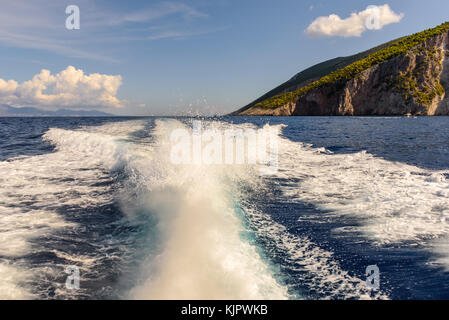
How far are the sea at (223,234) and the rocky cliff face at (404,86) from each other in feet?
306

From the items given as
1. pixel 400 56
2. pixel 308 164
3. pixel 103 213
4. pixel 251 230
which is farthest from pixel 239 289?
pixel 400 56

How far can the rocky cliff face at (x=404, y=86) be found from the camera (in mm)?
81125

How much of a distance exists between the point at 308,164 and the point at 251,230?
7811 millimetres

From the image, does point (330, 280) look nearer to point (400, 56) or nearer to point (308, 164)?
point (308, 164)

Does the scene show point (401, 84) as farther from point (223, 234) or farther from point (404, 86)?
point (223, 234)

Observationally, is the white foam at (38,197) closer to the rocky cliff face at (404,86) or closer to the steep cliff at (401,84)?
the rocky cliff face at (404,86)

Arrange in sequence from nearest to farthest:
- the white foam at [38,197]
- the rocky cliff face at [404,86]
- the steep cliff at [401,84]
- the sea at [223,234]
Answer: the sea at [223,234]
the white foam at [38,197]
the rocky cliff face at [404,86]
the steep cliff at [401,84]

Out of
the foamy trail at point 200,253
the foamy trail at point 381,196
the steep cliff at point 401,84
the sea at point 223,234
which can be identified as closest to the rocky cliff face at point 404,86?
the steep cliff at point 401,84

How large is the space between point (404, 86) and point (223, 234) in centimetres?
10388

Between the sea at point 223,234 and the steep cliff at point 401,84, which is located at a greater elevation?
the steep cliff at point 401,84

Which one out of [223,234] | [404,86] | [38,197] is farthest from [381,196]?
[404,86]

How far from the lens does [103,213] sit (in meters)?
6.26

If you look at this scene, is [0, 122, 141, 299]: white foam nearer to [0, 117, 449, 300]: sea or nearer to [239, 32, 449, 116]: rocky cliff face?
[0, 117, 449, 300]: sea

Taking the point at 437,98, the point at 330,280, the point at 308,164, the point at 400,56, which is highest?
the point at 400,56
